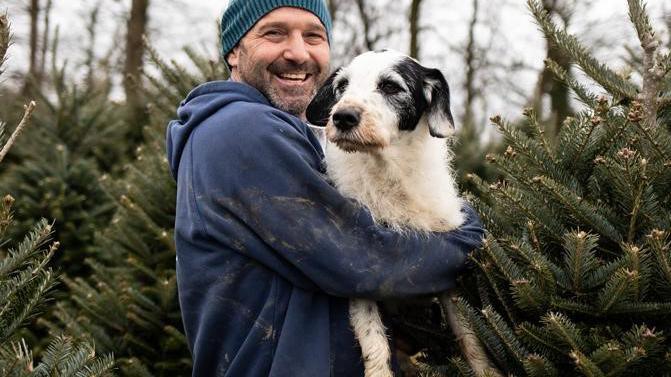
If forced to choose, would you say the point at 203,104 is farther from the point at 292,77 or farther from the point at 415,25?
the point at 415,25

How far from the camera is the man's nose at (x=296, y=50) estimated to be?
134 inches

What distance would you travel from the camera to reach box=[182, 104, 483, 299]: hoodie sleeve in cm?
252

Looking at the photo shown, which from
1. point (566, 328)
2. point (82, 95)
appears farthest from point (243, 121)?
point (82, 95)

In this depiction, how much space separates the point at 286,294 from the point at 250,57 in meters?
1.38

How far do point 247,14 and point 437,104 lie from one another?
44.1 inches

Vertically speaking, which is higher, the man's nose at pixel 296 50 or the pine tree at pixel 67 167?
the pine tree at pixel 67 167

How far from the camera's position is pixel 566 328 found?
2.01 metres

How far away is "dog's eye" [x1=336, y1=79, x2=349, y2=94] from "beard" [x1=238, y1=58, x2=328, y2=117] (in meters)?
0.36

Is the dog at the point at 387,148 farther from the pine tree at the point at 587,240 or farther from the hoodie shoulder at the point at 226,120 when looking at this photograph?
the pine tree at the point at 587,240

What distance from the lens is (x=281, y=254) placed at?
257 cm

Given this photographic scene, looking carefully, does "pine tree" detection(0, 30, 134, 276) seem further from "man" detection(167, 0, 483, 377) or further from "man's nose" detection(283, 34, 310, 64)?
"man" detection(167, 0, 483, 377)

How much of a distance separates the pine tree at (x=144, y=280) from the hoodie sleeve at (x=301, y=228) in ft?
6.25

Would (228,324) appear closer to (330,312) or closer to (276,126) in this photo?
(330,312)

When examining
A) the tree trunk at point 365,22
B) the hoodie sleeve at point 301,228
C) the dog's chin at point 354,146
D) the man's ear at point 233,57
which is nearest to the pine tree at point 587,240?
the hoodie sleeve at point 301,228
